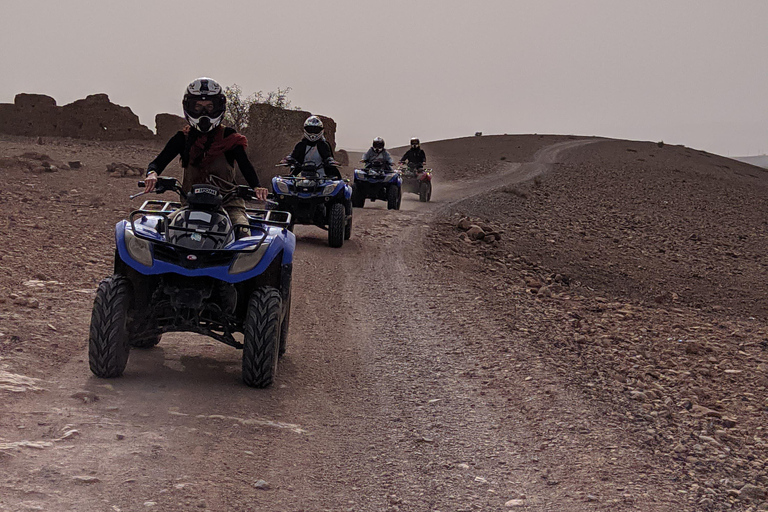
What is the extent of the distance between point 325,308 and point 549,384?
3.77 meters

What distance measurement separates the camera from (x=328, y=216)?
50.6 ft

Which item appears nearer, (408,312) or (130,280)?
(130,280)

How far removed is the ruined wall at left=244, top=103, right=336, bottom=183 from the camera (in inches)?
1047

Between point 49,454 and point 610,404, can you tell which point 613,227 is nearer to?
point 610,404

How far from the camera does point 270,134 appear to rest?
90.1 feet

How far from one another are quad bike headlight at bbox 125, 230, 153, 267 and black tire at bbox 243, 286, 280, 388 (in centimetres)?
85

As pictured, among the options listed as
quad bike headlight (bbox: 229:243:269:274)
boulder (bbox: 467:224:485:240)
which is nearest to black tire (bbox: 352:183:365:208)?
boulder (bbox: 467:224:485:240)

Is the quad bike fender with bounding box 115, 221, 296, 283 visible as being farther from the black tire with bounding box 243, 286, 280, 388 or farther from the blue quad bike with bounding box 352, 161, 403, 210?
the blue quad bike with bounding box 352, 161, 403, 210

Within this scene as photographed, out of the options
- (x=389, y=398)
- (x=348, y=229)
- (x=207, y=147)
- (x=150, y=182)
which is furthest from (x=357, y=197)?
(x=150, y=182)

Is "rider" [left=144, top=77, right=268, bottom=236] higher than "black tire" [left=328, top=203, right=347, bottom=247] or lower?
higher

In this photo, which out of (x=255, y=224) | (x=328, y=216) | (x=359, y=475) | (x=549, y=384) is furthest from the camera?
(x=328, y=216)

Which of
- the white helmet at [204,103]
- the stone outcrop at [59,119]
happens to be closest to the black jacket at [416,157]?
the stone outcrop at [59,119]

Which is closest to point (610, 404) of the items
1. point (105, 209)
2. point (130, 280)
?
point (130, 280)

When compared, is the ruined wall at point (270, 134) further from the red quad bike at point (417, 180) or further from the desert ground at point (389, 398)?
the desert ground at point (389, 398)
